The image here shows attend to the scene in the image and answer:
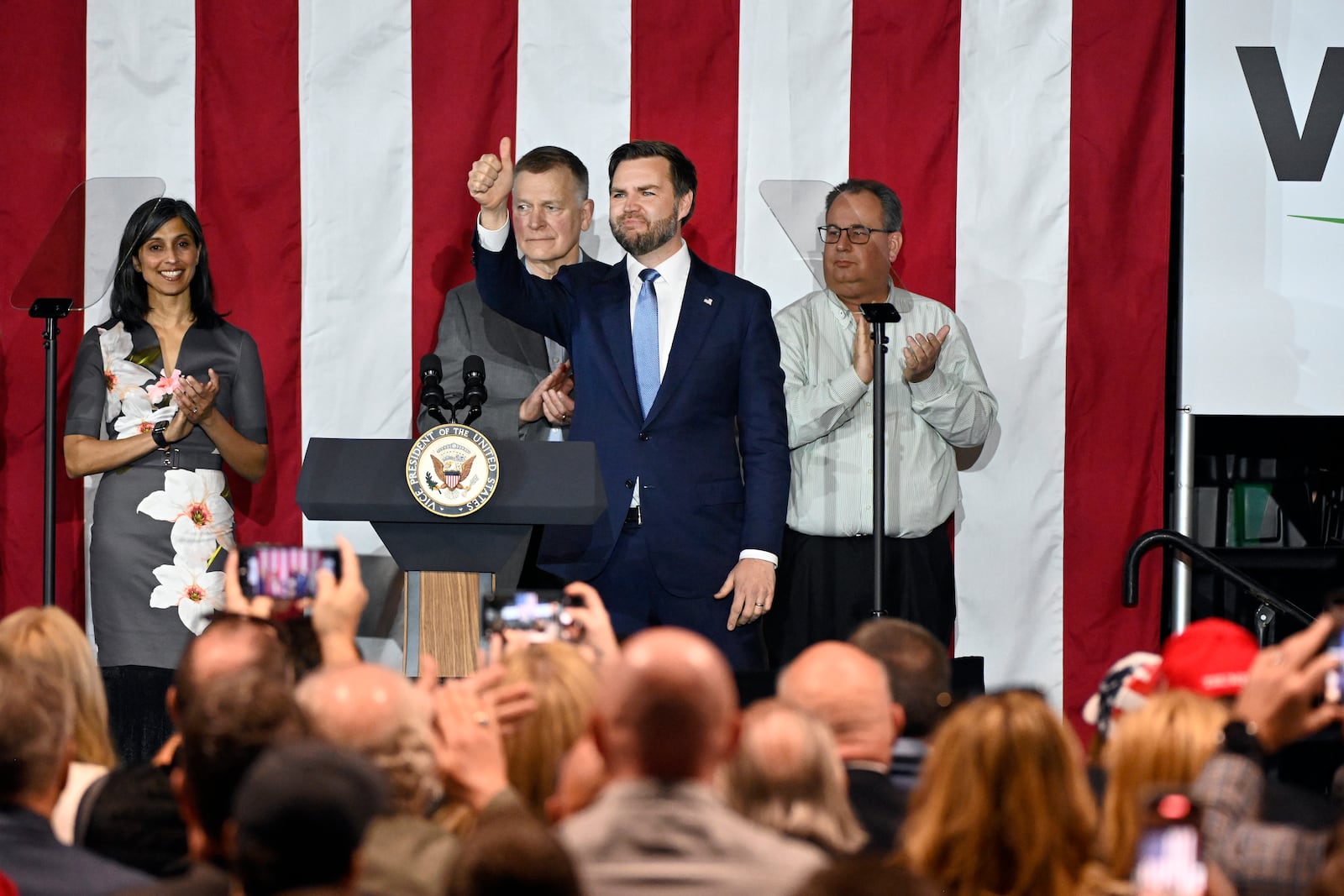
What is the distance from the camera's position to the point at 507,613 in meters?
2.83

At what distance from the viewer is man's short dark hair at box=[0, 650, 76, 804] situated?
1989 mm

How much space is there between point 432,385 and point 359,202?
1319 millimetres

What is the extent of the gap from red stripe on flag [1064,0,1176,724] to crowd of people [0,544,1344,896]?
2.34 metres

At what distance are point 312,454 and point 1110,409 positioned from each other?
2.48 meters

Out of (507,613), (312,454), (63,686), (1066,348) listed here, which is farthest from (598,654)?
(1066,348)

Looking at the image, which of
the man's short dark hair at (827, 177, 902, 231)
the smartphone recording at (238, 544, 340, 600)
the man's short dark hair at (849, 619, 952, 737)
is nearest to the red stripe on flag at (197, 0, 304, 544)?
the man's short dark hair at (827, 177, 902, 231)

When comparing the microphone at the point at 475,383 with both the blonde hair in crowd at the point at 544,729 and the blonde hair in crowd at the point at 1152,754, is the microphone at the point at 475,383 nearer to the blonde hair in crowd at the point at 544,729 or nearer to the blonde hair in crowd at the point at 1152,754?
the blonde hair in crowd at the point at 544,729

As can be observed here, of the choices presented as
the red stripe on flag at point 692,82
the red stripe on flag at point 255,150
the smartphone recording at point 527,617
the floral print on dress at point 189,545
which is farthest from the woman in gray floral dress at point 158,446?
the smartphone recording at point 527,617

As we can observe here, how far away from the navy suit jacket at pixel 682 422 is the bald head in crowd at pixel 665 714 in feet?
7.47

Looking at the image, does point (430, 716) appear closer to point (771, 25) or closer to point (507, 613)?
point (507, 613)

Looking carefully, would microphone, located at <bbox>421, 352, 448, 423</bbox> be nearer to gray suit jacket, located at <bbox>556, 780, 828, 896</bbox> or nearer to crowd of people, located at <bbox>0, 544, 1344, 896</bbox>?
crowd of people, located at <bbox>0, 544, 1344, 896</bbox>

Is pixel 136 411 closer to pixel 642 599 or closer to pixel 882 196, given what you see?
pixel 642 599

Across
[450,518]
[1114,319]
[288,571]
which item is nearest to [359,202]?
[450,518]

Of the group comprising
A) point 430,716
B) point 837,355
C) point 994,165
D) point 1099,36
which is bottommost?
point 430,716
